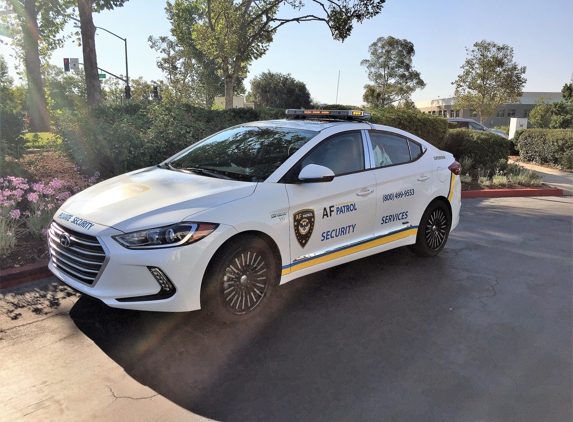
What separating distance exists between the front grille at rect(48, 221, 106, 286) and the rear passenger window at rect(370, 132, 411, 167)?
2.97 meters

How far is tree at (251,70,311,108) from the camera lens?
146 ft

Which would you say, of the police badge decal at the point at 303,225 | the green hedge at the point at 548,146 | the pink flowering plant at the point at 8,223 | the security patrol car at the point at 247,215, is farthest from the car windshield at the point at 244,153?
the green hedge at the point at 548,146

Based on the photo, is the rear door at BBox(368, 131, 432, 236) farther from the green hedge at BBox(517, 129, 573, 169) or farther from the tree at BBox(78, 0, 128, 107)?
the green hedge at BBox(517, 129, 573, 169)

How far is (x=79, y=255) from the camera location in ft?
11.5

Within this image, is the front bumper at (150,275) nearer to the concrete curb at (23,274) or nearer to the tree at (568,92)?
the concrete curb at (23,274)

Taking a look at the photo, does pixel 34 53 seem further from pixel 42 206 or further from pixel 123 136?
pixel 42 206

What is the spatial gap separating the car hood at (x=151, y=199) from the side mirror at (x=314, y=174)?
458mm

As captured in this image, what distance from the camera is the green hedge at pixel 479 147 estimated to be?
13023 mm

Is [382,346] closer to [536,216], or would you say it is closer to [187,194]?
[187,194]

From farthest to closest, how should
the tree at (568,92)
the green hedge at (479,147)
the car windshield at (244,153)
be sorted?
the tree at (568,92), the green hedge at (479,147), the car windshield at (244,153)

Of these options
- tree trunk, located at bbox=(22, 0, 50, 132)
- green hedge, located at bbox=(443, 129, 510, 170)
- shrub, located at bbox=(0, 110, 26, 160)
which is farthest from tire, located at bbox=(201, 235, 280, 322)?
tree trunk, located at bbox=(22, 0, 50, 132)

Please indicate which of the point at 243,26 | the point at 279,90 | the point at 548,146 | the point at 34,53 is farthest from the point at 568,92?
the point at 34,53

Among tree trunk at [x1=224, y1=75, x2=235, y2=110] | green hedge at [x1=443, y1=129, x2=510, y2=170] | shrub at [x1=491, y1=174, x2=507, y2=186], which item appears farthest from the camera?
tree trunk at [x1=224, y1=75, x2=235, y2=110]

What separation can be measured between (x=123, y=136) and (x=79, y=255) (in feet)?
15.8
